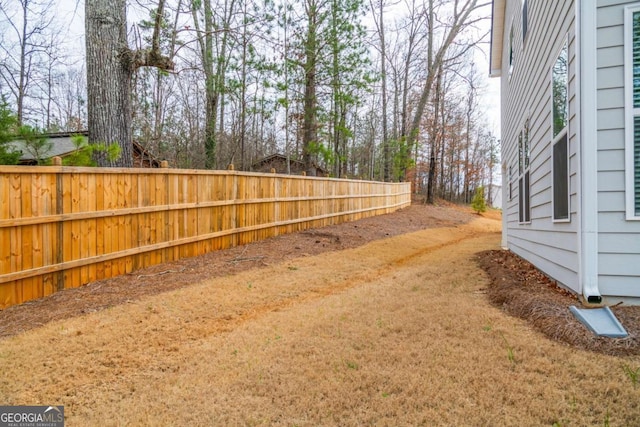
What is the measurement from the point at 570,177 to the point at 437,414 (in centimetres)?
266

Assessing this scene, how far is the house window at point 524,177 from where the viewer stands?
5.83m

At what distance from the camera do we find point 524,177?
20.2ft

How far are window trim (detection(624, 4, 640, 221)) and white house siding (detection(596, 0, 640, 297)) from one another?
3 cm

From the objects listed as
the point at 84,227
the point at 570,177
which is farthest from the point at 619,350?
the point at 84,227

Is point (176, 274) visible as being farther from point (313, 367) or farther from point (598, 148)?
point (598, 148)

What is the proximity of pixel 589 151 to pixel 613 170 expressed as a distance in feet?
0.79

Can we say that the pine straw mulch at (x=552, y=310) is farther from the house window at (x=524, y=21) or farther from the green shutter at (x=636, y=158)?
the house window at (x=524, y=21)

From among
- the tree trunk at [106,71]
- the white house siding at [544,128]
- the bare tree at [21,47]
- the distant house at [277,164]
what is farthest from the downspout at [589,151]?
the distant house at [277,164]

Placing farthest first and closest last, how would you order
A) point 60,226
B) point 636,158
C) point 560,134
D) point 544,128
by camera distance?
point 544,128 → point 60,226 → point 560,134 → point 636,158

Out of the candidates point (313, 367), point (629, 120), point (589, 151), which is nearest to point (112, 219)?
point (313, 367)

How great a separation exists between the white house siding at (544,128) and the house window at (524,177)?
201 mm

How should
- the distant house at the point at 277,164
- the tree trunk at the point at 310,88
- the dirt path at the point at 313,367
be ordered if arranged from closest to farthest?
the dirt path at the point at 313,367, the tree trunk at the point at 310,88, the distant house at the point at 277,164

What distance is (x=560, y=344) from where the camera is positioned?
8.45 ft

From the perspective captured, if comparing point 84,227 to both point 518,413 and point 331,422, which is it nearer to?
point 331,422
